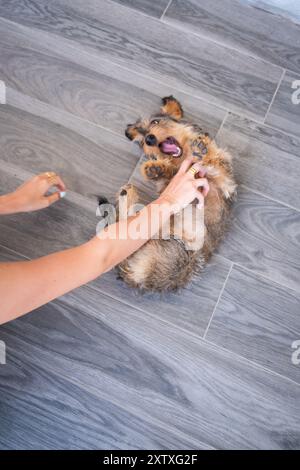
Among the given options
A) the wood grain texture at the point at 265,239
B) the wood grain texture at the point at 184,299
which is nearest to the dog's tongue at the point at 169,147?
the wood grain texture at the point at 265,239

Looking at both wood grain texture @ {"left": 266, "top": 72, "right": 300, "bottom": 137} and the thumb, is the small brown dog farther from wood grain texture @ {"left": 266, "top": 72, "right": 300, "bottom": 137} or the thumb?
wood grain texture @ {"left": 266, "top": 72, "right": 300, "bottom": 137}

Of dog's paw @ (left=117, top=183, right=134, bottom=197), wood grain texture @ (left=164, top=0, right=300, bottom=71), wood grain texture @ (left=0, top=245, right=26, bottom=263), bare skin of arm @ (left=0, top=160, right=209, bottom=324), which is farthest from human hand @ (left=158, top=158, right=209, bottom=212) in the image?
wood grain texture @ (left=164, top=0, right=300, bottom=71)

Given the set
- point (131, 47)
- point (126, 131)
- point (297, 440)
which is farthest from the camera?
point (131, 47)

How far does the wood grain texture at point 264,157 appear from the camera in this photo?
177cm

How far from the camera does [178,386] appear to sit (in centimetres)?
162

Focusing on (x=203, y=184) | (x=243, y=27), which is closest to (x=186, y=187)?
(x=203, y=184)

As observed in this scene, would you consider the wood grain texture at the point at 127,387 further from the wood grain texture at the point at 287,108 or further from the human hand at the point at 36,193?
the wood grain texture at the point at 287,108

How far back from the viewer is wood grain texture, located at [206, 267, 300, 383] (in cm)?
165

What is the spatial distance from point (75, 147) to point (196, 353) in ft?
3.41

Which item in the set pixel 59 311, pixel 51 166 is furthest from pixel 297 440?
pixel 51 166

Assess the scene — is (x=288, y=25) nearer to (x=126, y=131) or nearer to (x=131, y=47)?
(x=131, y=47)

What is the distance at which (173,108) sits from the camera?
1710 mm

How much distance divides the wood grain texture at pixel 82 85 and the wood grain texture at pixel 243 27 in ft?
1.13

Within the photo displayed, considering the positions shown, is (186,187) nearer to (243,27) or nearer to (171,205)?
(171,205)
